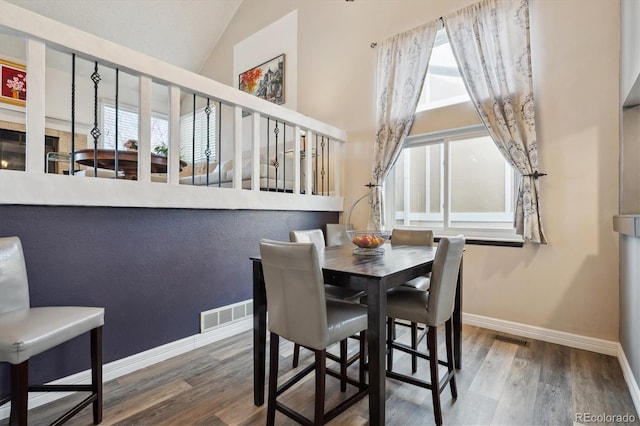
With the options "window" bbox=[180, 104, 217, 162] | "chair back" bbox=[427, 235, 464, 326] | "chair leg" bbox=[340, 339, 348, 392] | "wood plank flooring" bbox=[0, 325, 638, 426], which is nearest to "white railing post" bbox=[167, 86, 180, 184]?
"wood plank flooring" bbox=[0, 325, 638, 426]

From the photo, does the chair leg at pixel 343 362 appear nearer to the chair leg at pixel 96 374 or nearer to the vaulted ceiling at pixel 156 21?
the chair leg at pixel 96 374

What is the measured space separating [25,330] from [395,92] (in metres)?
3.54

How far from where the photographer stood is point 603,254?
244 cm

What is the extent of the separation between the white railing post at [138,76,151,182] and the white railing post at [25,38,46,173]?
20.4 inches

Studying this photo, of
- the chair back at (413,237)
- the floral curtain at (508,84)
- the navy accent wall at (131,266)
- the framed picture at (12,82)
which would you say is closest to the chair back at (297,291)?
the navy accent wall at (131,266)

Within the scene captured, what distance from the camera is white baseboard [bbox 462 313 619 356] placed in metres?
2.42

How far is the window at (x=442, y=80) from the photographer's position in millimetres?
3328

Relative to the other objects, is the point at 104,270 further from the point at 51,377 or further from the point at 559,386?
the point at 559,386

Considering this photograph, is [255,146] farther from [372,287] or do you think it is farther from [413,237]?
[372,287]

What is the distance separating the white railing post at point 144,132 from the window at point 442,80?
2.69 metres

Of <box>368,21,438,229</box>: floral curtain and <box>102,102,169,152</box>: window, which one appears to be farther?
<box>102,102,169,152</box>: window

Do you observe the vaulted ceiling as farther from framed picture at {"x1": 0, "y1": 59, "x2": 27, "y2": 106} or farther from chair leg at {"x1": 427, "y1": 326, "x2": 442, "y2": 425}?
chair leg at {"x1": 427, "y1": 326, "x2": 442, "y2": 425}

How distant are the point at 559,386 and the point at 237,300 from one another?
2.44m
